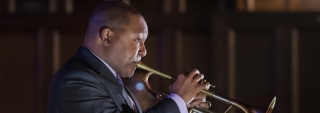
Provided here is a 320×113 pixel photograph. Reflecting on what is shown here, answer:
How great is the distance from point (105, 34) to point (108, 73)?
157 millimetres

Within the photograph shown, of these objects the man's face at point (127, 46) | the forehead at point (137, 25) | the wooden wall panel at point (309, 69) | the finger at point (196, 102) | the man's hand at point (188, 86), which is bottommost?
the wooden wall panel at point (309, 69)

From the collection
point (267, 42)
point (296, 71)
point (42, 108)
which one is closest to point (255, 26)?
point (267, 42)

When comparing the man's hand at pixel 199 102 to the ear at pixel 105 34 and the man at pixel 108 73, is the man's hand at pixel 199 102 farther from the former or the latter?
the ear at pixel 105 34

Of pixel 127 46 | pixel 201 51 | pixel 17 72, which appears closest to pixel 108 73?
pixel 127 46

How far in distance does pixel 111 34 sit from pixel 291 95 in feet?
9.73

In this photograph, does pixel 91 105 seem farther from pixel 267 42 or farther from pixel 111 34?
pixel 267 42

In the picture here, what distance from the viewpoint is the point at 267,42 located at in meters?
5.02

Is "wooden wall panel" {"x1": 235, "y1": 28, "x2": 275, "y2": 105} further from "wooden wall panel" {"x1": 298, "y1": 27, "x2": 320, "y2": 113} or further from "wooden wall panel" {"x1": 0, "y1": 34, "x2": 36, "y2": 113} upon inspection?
"wooden wall panel" {"x1": 0, "y1": 34, "x2": 36, "y2": 113}

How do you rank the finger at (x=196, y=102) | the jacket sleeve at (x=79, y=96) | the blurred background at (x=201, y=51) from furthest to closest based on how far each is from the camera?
1. the blurred background at (x=201, y=51)
2. the finger at (x=196, y=102)
3. the jacket sleeve at (x=79, y=96)

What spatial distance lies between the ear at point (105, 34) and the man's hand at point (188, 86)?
12.7 inches

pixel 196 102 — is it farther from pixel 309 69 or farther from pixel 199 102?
pixel 309 69

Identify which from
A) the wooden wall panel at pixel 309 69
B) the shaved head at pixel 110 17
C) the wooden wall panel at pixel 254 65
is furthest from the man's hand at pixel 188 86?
the wooden wall panel at pixel 309 69

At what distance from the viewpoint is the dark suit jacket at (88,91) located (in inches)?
88.2

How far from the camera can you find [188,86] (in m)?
2.35
